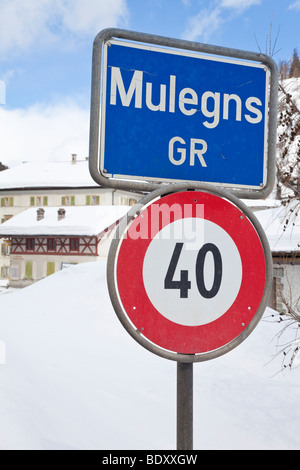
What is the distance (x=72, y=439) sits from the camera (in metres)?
4.23

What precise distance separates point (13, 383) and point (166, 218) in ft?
14.6

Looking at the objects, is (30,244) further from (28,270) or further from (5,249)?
(5,249)

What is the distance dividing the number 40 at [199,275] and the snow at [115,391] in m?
2.80

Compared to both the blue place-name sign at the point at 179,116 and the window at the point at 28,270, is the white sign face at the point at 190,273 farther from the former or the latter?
the window at the point at 28,270

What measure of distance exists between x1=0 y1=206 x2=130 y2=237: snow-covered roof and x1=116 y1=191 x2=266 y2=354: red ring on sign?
36245mm

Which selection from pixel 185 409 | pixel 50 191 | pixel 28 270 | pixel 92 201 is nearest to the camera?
pixel 185 409

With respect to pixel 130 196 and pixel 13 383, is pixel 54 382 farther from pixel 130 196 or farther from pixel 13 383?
pixel 130 196

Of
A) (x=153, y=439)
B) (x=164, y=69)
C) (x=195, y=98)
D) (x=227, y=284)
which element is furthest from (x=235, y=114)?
(x=153, y=439)

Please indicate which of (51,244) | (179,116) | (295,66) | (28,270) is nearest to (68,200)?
(51,244)

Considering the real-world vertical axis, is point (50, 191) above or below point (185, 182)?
above

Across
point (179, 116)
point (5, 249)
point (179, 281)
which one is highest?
point (179, 116)

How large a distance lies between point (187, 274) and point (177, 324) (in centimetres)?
15

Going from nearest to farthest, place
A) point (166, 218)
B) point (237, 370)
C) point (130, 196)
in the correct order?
point (166, 218) < point (237, 370) < point (130, 196)

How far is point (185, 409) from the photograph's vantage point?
4.60 ft
